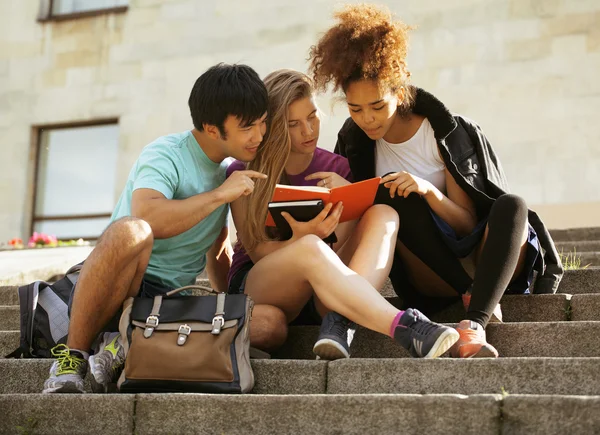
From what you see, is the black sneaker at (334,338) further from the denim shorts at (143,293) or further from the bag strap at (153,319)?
the denim shorts at (143,293)

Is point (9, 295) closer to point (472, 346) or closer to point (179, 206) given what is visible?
Answer: point (179, 206)

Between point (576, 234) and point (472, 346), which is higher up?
point (576, 234)

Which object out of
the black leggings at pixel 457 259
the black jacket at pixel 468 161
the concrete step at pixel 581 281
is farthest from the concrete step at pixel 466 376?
the concrete step at pixel 581 281

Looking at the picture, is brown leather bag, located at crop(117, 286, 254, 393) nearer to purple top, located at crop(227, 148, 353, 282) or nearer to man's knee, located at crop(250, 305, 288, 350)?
man's knee, located at crop(250, 305, 288, 350)

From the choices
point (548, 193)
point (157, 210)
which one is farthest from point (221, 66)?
point (548, 193)

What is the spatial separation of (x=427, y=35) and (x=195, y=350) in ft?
23.0

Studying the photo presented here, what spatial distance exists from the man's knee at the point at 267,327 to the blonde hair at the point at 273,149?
400 mm

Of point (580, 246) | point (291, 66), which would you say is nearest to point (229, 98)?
point (580, 246)

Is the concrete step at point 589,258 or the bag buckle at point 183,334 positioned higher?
the concrete step at point 589,258

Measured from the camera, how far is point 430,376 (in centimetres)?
318

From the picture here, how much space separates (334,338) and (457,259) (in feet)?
2.78

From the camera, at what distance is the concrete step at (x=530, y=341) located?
3498mm

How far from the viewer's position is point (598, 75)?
8945 mm

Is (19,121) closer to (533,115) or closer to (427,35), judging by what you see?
(427,35)
